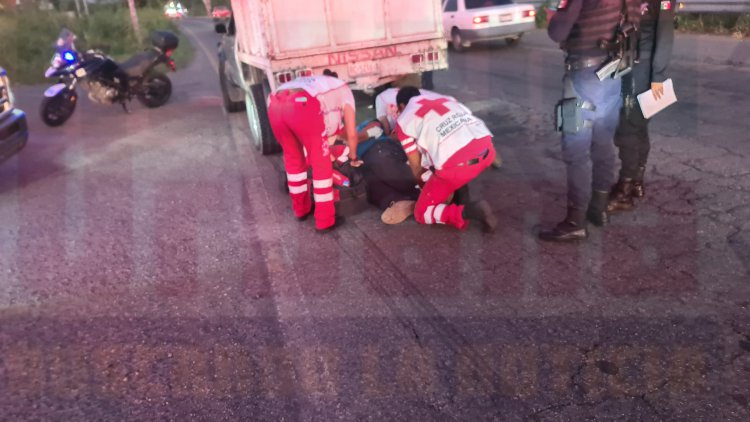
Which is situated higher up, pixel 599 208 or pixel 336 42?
pixel 336 42

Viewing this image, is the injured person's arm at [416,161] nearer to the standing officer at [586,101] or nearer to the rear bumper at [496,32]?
the standing officer at [586,101]

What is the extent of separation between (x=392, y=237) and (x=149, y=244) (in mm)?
1980

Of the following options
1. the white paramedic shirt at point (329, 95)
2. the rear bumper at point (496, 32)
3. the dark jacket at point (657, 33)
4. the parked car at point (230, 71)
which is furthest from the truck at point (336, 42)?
the rear bumper at point (496, 32)

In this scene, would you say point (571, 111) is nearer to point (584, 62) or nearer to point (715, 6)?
point (584, 62)

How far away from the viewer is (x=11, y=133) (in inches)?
274

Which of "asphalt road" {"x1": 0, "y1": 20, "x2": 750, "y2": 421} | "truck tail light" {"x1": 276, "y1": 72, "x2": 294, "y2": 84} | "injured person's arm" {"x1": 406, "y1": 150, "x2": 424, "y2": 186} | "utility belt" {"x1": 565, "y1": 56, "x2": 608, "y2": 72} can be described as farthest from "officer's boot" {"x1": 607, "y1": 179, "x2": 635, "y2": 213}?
"truck tail light" {"x1": 276, "y1": 72, "x2": 294, "y2": 84}

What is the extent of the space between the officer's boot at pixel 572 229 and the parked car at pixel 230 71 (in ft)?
18.5

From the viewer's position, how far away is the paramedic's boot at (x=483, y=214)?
15.5 feet

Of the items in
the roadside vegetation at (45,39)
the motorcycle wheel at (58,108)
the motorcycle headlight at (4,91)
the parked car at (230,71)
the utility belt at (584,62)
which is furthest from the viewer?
the roadside vegetation at (45,39)

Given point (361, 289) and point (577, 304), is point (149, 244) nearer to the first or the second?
point (361, 289)

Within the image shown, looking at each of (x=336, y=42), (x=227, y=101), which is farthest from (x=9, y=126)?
(x=227, y=101)

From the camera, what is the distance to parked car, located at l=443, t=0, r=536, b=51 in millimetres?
15711

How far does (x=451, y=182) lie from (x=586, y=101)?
3.60ft

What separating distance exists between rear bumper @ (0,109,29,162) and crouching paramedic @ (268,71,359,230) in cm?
350
